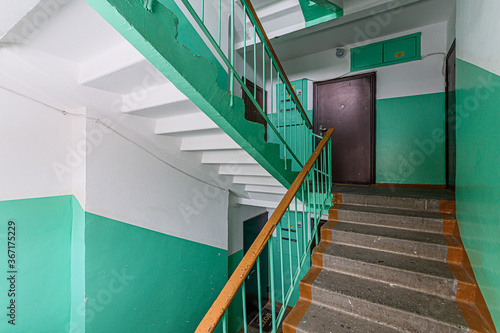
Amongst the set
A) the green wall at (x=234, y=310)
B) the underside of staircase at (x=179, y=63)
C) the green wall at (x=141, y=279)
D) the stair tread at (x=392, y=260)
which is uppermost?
the underside of staircase at (x=179, y=63)

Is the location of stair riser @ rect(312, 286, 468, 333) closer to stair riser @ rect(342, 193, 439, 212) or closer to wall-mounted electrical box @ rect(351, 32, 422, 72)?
stair riser @ rect(342, 193, 439, 212)

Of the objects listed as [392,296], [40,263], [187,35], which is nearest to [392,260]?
[392,296]

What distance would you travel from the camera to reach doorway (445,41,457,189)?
2.81 m

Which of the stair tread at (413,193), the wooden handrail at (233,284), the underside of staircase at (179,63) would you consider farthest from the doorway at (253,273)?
the wooden handrail at (233,284)

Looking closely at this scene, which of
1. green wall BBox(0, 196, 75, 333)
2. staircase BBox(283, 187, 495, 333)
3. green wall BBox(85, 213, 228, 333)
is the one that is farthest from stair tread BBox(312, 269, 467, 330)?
green wall BBox(0, 196, 75, 333)

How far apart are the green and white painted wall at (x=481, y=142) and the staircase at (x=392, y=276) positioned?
0.64ft

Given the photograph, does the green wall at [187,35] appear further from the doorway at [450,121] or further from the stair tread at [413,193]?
the doorway at [450,121]

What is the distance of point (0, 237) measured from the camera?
1.50 metres

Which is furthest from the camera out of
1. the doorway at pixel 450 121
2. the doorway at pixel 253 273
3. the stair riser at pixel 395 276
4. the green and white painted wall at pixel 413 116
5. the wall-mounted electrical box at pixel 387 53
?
the doorway at pixel 253 273

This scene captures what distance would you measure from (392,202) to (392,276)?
94 centimetres

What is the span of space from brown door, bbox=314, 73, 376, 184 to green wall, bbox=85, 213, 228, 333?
8.71ft

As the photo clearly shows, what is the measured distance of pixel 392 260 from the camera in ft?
5.74

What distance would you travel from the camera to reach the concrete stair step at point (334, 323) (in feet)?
4.56

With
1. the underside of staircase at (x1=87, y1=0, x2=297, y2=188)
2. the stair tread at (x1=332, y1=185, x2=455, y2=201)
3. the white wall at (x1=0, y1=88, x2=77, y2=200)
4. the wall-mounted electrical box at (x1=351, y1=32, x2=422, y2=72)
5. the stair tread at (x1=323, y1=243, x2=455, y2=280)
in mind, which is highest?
the wall-mounted electrical box at (x1=351, y1=32, x2=422, y2=72)
